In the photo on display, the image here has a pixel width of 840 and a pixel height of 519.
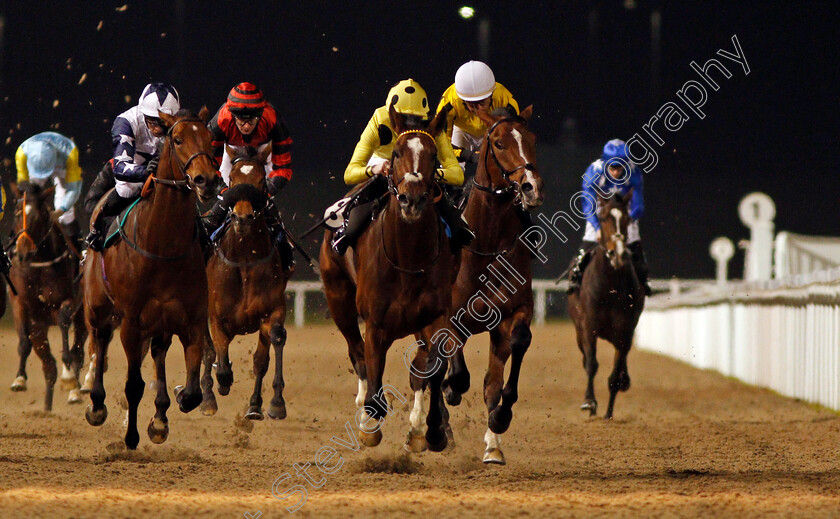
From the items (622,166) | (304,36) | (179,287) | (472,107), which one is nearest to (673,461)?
(472,107)

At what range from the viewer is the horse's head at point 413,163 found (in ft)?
18.9

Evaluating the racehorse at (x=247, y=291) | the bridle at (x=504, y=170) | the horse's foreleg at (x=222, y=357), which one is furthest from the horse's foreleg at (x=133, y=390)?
the bridle at (x=504, y=170)

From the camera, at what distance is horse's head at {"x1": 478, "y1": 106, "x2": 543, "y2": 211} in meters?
6.31

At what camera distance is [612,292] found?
10766mm

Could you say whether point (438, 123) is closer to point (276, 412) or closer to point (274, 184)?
point (274, 184)

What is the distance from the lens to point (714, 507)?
17.3ft

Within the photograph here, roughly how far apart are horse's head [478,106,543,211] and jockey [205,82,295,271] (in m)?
2.04

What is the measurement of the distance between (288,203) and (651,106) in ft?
31.4

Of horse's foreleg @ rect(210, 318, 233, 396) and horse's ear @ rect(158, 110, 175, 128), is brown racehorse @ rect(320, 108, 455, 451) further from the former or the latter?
horse's foreleg @ rect(210, 318, 233, 396)

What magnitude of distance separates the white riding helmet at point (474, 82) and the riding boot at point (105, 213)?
2.24 meters

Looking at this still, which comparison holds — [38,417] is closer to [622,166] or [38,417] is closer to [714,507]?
[622,166]

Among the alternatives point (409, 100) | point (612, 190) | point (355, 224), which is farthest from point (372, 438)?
point (612, 190)

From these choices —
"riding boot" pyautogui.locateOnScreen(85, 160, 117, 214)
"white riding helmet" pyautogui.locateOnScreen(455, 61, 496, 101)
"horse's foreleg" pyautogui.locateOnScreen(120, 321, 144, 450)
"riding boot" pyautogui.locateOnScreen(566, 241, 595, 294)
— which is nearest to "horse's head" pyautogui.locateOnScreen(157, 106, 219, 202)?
"horse's foreleg" pyautogui.locateOnScreen(120, 321, 144, 450)

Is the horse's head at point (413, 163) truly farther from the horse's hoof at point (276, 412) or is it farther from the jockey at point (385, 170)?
the horse's hoof at point (276, 412)
